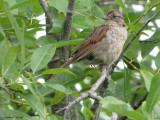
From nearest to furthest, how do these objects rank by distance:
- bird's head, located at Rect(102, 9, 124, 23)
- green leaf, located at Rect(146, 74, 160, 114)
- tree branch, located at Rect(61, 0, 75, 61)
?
green leaf, located at Rect(146, 74, 160, 114), tree branch, located at Rect(61, 0, 75, 61), bird's head, located at Rect(102, 9, 124, 23)

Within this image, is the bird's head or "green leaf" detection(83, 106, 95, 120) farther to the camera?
the bird's head

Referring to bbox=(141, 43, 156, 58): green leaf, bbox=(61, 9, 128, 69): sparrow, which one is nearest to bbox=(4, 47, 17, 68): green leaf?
bbox=(61, 9, 128, 69): sparrow

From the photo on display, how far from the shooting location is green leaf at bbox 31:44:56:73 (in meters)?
2.84

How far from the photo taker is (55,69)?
8.85 feet

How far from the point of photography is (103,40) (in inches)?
186

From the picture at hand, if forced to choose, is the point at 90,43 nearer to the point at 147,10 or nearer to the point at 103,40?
the point at 103,40

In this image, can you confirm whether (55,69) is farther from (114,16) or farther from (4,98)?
(114,16)

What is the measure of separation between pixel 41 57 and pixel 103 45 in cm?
194

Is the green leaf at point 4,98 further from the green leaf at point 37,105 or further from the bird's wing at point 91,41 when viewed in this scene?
the bird's wing at point 91,41

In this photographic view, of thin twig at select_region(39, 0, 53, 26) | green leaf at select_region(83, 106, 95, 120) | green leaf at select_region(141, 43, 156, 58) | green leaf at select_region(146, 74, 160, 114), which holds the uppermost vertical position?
thin twig at select_region(39, 0, 53, 26)

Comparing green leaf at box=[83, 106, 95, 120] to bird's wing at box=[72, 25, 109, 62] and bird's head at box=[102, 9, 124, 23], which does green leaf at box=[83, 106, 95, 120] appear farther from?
bird's head at box=[102, 9, 124, 23]

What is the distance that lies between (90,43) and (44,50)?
5.98 ft

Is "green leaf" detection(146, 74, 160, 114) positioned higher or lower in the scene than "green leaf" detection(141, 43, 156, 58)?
higher

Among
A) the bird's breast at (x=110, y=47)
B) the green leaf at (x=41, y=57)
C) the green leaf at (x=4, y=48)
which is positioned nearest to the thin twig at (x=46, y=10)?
the bird's breast at (x=110, y=47)
